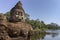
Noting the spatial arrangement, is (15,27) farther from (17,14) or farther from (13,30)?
(17,14)

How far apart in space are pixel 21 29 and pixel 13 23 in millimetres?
522

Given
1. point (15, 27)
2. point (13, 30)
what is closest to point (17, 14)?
point (15, 27)

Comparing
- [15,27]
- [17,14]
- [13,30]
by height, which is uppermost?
[17,14]

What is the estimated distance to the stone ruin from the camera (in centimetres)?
1013

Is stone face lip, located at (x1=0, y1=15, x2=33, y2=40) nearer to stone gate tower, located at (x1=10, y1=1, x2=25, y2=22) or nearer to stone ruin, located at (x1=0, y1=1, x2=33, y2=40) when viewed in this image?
stone ruin, located at (x1=0, y1=1, x2=33, y2=40)

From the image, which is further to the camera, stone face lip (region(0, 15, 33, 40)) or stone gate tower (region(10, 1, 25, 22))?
stone gate tower (region(10, 1, 25, 22))

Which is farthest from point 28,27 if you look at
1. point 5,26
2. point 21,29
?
point 5,26

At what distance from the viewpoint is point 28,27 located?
1106 cm

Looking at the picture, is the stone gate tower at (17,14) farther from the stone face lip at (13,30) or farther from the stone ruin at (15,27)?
the stone face lip at (13,30)

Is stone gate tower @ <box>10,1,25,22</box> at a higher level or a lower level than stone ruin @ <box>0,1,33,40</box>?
higher

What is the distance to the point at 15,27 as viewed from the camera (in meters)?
10.5

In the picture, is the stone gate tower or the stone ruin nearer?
the stone ruin

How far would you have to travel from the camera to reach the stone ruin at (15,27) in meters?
10.1

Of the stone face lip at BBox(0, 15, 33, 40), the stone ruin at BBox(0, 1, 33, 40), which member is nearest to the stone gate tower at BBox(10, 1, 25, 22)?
the stone ruin at BBox(0, 1, 33, 40)
